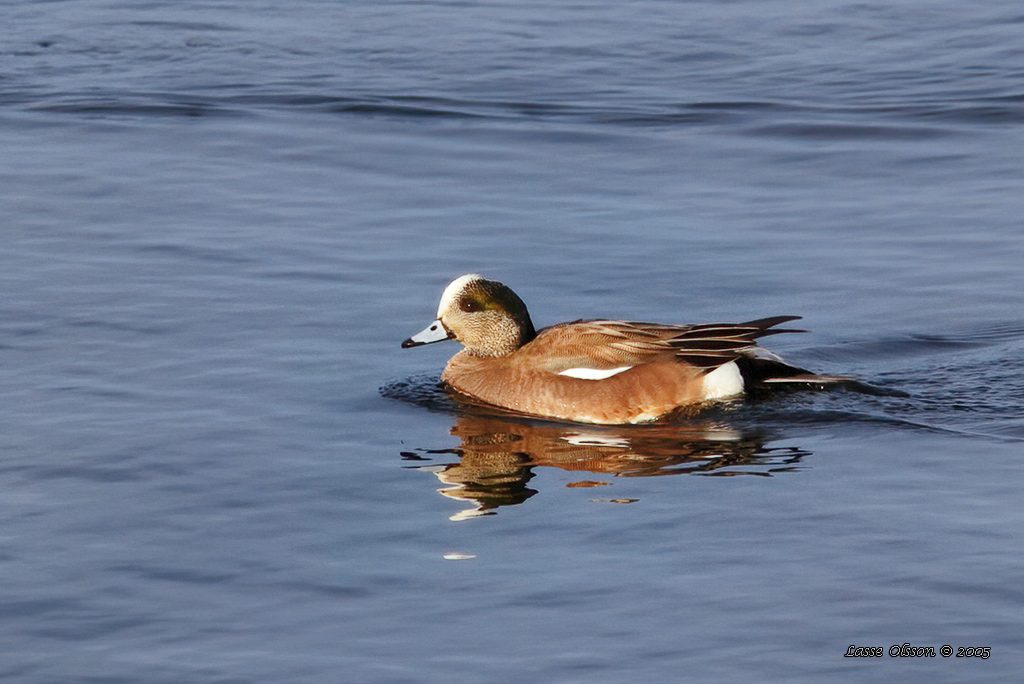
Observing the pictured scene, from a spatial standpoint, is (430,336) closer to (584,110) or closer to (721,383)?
(721,383)

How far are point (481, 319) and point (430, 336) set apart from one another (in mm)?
294

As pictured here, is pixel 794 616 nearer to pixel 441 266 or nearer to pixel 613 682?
pixel 613 682

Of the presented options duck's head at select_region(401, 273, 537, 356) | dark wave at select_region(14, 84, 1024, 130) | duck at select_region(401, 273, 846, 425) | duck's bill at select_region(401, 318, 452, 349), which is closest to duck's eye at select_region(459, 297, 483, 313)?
duck's head at select_region(401, 273, 537, 356)

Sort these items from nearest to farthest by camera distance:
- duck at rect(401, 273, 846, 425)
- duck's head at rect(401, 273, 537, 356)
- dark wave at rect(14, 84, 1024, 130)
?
duck at rect(401, 273, 846, 425) < duck's head at rect(401, 273, 537, 356) < dark wave at rect(14, 84, 1024, 130)

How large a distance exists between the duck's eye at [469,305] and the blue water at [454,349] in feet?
1.60

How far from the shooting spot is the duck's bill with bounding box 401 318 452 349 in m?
8.81

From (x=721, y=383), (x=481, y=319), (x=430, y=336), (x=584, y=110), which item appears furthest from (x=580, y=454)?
(x=584, y=110)

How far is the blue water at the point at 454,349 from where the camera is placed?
18.6 ft

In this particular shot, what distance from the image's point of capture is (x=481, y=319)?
880 cm

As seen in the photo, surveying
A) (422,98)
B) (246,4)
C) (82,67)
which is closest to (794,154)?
(422,98)

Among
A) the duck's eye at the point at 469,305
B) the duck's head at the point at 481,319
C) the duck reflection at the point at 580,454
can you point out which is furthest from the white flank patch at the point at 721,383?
→ the duck's eye at the point at 469,305

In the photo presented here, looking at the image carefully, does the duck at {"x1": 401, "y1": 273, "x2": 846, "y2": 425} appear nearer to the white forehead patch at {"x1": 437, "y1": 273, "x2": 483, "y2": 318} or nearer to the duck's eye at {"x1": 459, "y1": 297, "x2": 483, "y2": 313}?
the duck's eye at {"x1": 459, "y1": 297, "x2": 483, "y2": 313}

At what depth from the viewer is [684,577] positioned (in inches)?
236

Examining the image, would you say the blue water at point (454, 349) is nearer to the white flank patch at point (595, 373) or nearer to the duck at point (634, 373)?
the duck at point (634, 373)
